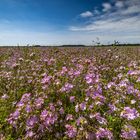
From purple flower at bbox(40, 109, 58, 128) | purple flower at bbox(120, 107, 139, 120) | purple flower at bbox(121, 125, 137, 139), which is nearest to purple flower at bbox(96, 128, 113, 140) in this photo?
purple flower at bbox(121, 125, 137, 139)

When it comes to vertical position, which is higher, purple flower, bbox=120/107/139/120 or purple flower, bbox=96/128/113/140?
purple flower, bbox=120/107/139/120

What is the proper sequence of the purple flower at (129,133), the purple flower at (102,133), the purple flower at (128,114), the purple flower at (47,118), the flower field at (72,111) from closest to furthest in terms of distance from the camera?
the purple flower at (102,133), the purple flower at (129,133), the flower field at (72,111), the purple flower at (128,114), the purple flower at (47,118)

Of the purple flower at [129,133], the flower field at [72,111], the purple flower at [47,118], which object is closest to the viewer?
the purple flower at [129,133]

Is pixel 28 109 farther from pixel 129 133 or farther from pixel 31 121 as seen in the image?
pixel 129 133

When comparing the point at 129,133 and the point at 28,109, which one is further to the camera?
the point at 28,109

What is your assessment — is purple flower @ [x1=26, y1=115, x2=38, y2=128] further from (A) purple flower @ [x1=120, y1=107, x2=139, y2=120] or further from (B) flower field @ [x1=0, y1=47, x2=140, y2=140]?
(A) purple flower @ [x1=120, y1=107, x2=139, y2=120]

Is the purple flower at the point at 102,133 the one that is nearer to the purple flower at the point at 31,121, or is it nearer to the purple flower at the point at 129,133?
the purple flower at the point at 129,133

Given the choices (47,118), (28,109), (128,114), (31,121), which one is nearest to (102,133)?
(128,114)

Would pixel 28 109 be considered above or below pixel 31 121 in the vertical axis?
above

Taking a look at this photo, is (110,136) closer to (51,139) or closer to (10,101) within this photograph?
(51,139)

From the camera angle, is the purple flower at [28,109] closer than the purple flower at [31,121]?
No

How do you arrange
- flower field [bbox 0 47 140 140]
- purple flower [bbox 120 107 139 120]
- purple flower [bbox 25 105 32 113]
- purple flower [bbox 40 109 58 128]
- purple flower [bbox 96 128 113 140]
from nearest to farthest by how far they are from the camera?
purple flower [bbox 96 128 113 140] < flower field [bbox 0 47 140 140] < purple flower [bbox 120 107 139 120] < purple flower [bbox 40 109 58 128] < purple flower [bbox 25 105 32 113]

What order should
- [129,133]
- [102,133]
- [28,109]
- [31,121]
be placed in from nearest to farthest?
[102,133], [129,133], [31,121], [28,109]

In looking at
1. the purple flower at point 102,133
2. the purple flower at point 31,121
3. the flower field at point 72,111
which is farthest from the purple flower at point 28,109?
the purple flower at point 102,133
